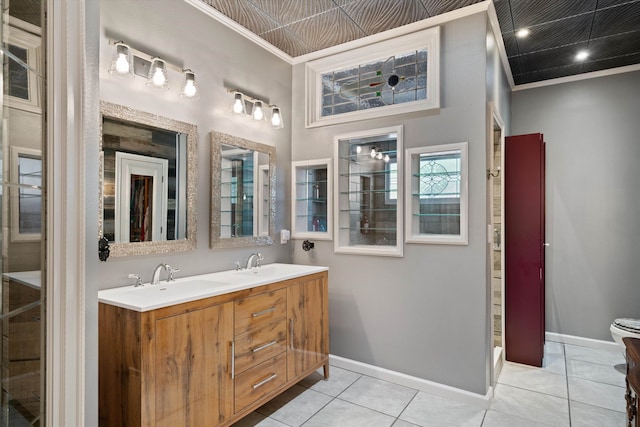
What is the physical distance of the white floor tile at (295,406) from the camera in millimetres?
2326

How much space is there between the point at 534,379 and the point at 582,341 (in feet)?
4.17

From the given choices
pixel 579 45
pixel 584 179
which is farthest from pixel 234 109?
pixel 584 179

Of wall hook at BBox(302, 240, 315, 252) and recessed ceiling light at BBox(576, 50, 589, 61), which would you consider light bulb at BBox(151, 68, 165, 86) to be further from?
recessed ceiling light at BBox(576, 50, 589, 61)

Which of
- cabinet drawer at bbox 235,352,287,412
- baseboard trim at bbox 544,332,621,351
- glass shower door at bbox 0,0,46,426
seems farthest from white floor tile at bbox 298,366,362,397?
baseboard trim at bbox 544,332,621,351

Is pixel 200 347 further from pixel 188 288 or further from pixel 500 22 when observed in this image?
pixel 500 22

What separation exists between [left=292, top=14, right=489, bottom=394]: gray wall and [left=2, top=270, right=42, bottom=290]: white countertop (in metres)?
2.33

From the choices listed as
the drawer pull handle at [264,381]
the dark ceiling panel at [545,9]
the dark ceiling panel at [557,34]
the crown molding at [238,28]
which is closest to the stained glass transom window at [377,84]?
the crown molding at [238,28]

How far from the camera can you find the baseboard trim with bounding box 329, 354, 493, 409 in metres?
2.52

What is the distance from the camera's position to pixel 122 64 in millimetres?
1990

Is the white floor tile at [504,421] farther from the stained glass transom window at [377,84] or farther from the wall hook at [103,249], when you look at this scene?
the wall hook at [103,249]

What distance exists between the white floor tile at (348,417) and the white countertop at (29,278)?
5.91ft

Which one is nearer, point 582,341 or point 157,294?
point 157,294

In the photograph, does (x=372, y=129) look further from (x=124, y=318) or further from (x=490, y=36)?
(x=124, y=318)

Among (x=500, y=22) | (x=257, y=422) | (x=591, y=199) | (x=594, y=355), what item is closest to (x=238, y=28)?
(x=500, y=22)
